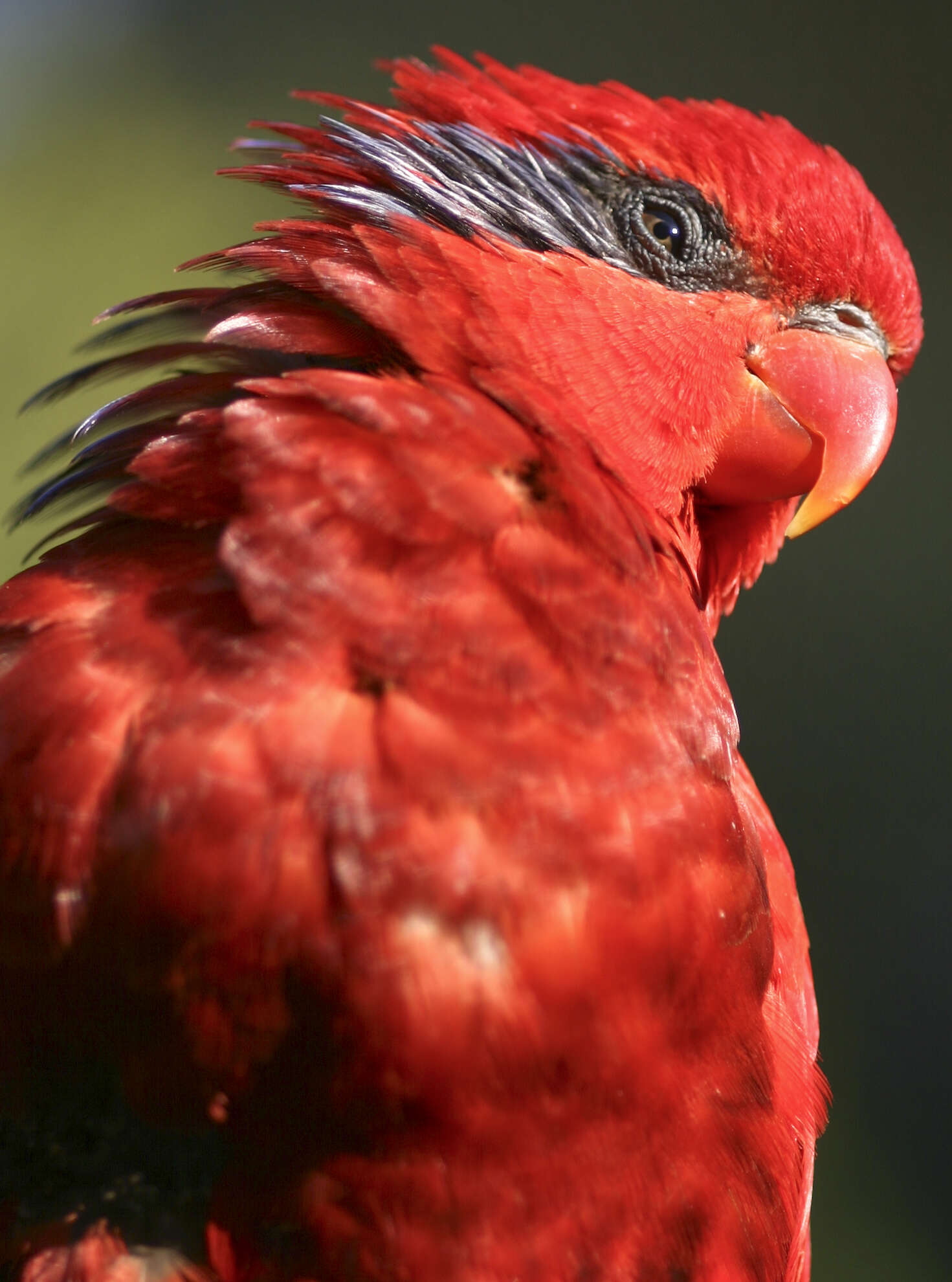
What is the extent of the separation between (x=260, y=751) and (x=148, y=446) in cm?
17

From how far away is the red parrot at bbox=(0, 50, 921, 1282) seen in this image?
0.45m

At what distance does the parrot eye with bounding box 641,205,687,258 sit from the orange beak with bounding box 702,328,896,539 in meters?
0.08

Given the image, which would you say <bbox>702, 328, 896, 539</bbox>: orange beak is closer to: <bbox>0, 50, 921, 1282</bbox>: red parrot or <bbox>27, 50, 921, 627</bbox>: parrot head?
<bbox>27, 50, 921, 627</bbox>: parrot head

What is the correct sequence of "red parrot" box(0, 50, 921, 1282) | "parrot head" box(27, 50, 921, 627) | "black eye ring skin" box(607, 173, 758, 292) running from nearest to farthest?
"red parrot" box(0, 50, 921, 1282) → "parrot head" box(27, 50, 921, 627) → "black eye ring skin" box(607, 173, 758, 292)

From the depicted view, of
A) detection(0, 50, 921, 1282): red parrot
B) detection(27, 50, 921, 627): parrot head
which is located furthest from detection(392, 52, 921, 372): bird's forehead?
detection(0, 50, 921, 1282): red parrot

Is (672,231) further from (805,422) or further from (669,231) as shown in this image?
(805,422)

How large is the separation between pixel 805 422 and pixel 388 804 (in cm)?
41

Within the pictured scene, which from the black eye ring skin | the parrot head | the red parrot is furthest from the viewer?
the black eye ring skin

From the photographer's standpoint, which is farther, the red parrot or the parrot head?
the parrot head

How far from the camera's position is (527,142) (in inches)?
26.1

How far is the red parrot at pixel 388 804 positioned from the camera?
0.45 metres

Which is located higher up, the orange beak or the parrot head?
the parrot head

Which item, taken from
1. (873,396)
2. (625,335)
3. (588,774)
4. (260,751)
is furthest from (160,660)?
(873,396)

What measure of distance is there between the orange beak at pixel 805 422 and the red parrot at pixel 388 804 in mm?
111
